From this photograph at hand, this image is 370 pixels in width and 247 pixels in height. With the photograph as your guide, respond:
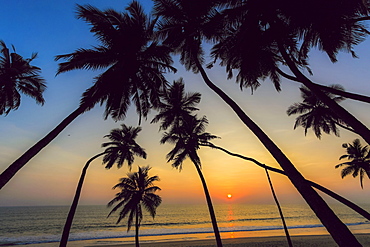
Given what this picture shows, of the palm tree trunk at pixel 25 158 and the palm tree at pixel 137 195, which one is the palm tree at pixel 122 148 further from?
the palm tree trunk at pixel 25 158

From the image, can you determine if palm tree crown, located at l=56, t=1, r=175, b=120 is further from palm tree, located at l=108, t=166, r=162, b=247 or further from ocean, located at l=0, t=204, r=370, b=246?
ocean, located at l=0, t=204, r=370, b=246

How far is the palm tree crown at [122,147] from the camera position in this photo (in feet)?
67.8

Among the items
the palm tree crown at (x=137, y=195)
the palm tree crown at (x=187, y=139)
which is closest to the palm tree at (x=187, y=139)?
the palm tree crown at (x=187, y=139)

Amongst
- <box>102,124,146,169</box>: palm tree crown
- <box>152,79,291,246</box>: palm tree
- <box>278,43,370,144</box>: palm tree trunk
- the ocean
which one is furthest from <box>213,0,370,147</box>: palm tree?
the ocean

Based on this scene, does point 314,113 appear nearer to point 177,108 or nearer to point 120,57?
point 177,108

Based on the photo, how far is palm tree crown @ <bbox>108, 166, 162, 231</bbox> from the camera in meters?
20.9

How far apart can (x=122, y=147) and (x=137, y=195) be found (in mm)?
4960

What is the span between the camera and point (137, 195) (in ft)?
69.9

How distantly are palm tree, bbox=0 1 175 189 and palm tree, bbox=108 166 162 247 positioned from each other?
1182cm

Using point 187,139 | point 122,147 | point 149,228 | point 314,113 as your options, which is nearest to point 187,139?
point 187,139

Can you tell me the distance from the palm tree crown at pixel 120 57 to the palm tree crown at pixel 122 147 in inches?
407

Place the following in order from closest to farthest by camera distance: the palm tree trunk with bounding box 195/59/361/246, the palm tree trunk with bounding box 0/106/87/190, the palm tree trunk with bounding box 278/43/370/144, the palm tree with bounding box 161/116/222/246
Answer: the palm tree trunk with bounding box 195/59/361/246 → the palm tree trunk with bounding box 278/43/370/144 → the palm tree trunk with bounding box 0/106/87/190 → the palm tree with bounding box 161/116/222/246

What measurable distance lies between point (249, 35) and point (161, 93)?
648 centimetres

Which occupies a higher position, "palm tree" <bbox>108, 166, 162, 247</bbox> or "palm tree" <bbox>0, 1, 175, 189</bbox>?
"palm tree" <bbox>0, 1, 175, 189</bbox>
